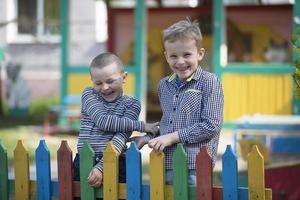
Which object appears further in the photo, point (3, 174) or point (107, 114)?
point (3, 174)

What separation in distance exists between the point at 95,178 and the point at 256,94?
816 cm

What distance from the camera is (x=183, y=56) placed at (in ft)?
12.0

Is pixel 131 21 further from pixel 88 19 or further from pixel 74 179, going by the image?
pixel 74 179

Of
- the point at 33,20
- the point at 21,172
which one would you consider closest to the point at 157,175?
the point at 21,172

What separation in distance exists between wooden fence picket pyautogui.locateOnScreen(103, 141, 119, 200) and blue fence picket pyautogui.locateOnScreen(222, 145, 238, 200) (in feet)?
2.05

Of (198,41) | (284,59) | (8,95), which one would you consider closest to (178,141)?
(198,41)

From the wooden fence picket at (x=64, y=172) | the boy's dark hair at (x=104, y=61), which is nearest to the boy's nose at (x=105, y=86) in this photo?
the boy's dark hair at (x=104, y=61)

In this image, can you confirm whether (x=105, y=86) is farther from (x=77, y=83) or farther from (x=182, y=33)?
(x=77, y=83)

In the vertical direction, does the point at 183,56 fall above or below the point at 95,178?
above

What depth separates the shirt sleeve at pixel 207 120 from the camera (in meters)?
3.61

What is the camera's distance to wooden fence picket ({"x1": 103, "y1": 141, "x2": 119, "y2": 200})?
12.3 feet

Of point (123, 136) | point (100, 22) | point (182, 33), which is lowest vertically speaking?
point (123, 136)

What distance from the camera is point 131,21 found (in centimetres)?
1412

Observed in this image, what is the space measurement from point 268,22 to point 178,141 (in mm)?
10098
